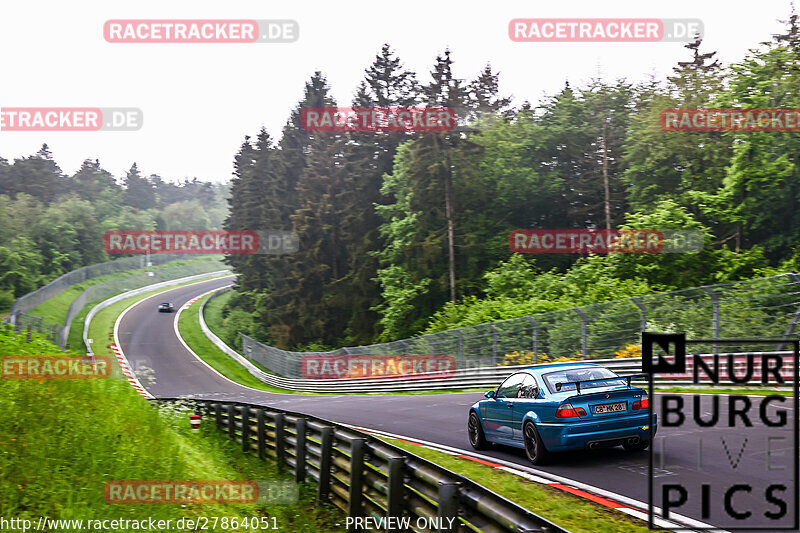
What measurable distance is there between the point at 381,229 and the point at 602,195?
17.3 metres

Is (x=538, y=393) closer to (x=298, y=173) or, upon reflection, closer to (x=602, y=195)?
(x=602, y=195)

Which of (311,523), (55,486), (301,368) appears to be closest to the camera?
(55,486)

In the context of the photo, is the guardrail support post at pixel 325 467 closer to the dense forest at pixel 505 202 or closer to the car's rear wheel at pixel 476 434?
the car's rear wheel at pixel 476 434

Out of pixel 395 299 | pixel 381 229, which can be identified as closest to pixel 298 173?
pixel 381 229

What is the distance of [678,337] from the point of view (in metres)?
5.44

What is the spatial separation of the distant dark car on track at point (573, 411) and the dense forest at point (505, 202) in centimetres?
2365

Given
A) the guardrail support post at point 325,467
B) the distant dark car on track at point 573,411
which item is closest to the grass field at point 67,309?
the guardrail support post at point 325,467

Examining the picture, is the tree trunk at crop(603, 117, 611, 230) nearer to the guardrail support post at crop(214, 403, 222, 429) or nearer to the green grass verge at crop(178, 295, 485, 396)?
the green grass verge at crop(178, 295, 485, 396)

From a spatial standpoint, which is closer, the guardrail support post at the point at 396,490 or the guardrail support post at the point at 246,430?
the guardrail support post at the point at 396,490

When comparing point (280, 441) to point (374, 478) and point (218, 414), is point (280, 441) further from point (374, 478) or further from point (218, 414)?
point (218, 414)

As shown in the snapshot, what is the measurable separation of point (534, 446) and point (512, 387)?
117cm

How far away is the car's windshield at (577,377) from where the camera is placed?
10.4 metres

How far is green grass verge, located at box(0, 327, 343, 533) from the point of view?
755 cm

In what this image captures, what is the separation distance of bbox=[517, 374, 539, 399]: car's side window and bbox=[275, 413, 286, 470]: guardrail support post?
4154 millimetres
